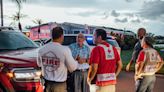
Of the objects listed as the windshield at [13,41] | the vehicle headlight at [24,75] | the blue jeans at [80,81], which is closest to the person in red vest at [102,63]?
the vehicle headlight at [24,75]

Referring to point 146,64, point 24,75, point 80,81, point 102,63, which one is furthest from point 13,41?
point 102,63

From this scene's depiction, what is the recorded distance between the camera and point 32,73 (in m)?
8.91

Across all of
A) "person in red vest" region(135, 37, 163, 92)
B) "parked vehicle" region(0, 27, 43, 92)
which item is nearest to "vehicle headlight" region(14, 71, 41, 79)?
"parked vehicle" region(0, 27, 43, 92)

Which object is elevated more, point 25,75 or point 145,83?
point 25,75

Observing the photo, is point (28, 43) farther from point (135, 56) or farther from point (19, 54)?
point (135, 56)

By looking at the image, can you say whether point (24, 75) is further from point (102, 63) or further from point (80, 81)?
point (102, 63)

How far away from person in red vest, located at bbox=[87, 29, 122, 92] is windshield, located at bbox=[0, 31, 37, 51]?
3.39 meters

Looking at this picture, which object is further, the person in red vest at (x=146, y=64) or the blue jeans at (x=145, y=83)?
the blue jeans at (x=145, y=83)

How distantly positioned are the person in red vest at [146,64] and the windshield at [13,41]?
9.73 feet

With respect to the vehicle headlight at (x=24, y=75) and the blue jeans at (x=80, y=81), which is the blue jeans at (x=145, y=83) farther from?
the vehicle headlight at (x=24, y=75)

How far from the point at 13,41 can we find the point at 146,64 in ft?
11.1

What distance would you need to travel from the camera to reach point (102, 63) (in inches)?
294

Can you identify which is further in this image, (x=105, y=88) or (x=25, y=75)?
(x=25, y=75)

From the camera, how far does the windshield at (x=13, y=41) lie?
10.4 metres
